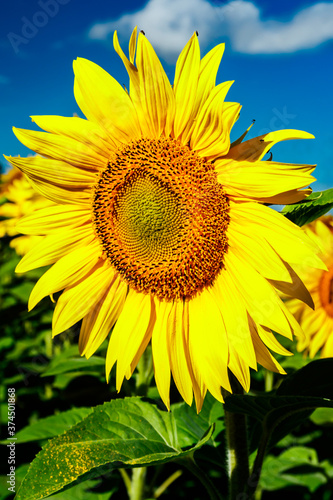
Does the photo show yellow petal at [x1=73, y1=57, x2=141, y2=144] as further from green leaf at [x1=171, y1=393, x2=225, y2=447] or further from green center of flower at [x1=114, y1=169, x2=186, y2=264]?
green leaf at [x1=171, y1=393, x2=225, y2=447]

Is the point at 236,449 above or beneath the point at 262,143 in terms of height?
beneath

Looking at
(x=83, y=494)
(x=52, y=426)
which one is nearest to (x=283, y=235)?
(x=52, y=426)

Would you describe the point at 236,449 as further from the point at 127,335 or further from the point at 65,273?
the point at 65,273

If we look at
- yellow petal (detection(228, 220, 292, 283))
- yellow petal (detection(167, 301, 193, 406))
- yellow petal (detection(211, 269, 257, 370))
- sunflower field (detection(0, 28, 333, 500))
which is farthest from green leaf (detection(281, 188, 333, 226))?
yellow petal (detection(167, 301, 193, 406))

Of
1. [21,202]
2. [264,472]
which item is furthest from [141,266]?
[21,202]

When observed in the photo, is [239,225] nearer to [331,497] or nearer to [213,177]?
[213,177]

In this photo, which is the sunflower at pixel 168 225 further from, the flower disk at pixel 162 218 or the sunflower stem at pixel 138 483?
the sunflower stem at pixel 138 483
